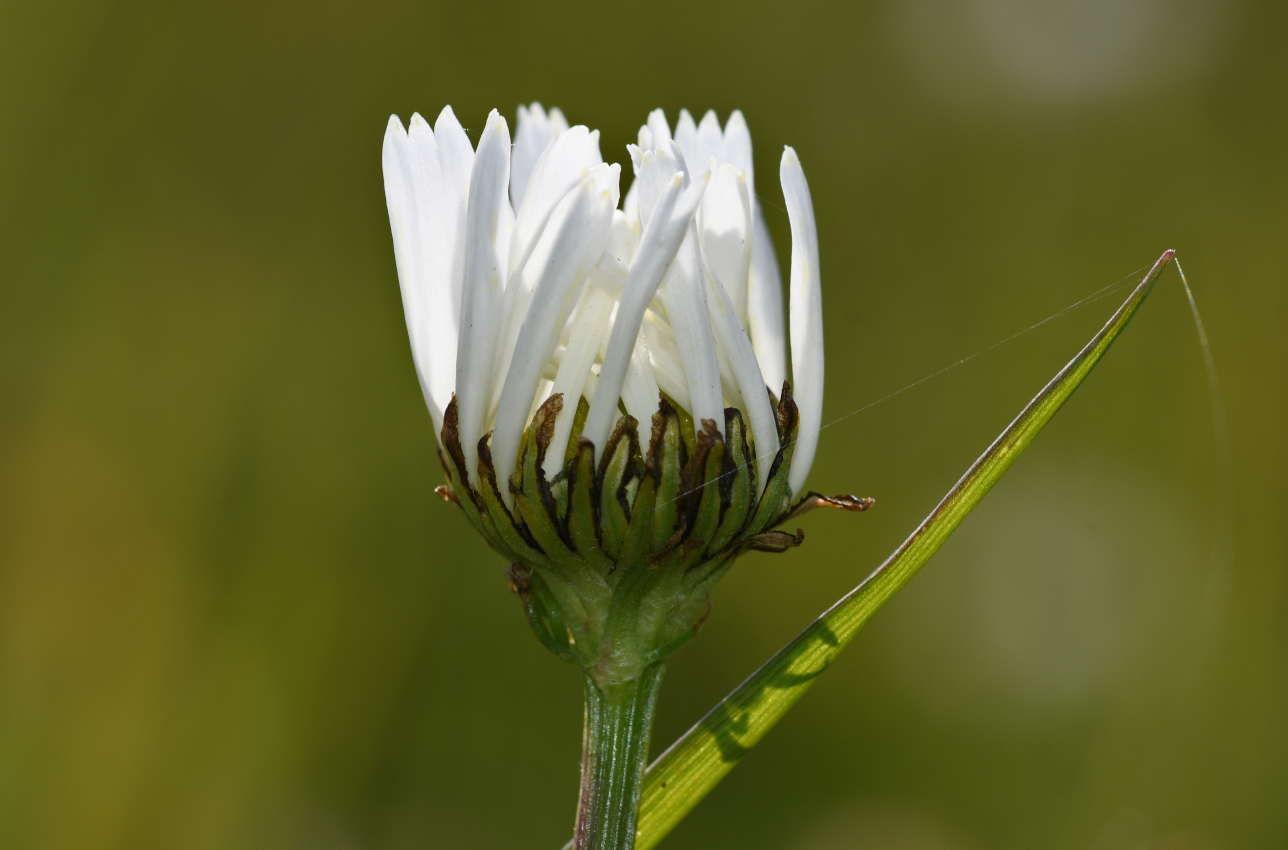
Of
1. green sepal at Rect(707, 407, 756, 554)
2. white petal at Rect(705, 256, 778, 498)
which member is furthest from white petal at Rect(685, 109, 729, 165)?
green sepal at Rect(707, 407, 756, 554)

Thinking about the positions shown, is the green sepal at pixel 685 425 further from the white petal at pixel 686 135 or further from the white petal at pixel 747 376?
the white petal at pixel 686 135

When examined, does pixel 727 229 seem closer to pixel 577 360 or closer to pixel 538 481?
pixel 577 360

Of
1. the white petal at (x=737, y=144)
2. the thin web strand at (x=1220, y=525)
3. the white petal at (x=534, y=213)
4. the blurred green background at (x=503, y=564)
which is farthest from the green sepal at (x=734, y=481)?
the thin web strand at (x=1220, y=525)

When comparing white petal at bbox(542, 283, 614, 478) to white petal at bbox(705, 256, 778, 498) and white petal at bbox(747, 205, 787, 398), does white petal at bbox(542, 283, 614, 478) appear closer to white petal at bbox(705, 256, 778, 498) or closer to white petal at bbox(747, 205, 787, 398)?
white petal at bbox(705, 256, 778, 498)

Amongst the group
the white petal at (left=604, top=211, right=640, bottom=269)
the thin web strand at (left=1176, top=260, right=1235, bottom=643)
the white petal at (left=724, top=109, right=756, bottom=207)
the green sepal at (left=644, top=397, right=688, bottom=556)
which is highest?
the white petal at (left=724, top=109, right=756, bottom=207)

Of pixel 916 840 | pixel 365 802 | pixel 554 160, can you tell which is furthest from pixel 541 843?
pixel 554 160

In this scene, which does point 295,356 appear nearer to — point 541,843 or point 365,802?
point 365,802

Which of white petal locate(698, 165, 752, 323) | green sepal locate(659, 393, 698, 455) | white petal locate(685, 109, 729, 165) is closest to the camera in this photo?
green sepal locate(659, 393, 698, 455)
